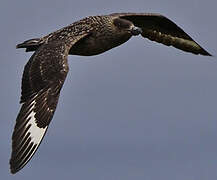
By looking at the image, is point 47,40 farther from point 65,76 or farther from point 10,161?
point 10,161

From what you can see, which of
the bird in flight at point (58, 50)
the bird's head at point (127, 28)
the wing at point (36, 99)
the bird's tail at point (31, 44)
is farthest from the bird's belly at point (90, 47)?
the wing at point (36, 99)

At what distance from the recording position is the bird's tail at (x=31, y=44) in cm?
2145

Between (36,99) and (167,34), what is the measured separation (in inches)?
207

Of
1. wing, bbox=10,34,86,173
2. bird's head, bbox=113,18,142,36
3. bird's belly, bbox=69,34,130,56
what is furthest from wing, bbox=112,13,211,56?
wing, bbox=10,34,86,173

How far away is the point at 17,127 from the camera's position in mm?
19172

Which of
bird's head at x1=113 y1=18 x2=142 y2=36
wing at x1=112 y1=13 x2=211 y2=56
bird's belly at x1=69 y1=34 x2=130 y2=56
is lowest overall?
wing at x1=112 y1=13 x2=211 y2=56

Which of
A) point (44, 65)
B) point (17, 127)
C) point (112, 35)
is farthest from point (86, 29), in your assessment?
point (17, 127)

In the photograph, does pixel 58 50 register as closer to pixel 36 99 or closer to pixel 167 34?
pixel 36 99

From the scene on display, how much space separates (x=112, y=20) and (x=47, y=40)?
1506mm

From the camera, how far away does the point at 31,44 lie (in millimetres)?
21547

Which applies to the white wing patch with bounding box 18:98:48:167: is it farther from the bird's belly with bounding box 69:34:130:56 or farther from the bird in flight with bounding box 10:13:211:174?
the bird's belly with bounding box 69:34:130:56

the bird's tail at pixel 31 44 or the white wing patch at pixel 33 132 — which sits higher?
the bird's tail at pixel 31 44

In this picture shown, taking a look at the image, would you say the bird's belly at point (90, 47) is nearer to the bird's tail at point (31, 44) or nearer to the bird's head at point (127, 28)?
the bird's head at point (127, 28)

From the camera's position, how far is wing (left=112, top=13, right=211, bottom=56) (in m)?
23.7
